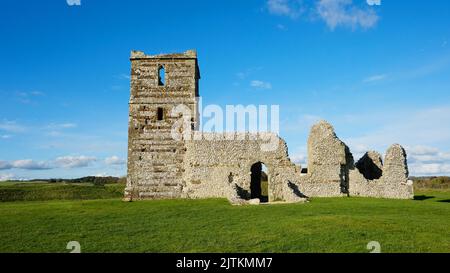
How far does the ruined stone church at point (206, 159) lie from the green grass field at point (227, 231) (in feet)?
24.7

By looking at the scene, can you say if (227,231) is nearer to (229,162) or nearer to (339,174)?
(229,162)

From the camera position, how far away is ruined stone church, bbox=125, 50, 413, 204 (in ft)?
79.9

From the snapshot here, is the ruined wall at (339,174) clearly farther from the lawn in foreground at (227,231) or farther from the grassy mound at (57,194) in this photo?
the grassy mound at (57,194)

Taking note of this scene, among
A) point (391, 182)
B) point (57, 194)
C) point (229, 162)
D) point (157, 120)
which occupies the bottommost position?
point (57, 194)

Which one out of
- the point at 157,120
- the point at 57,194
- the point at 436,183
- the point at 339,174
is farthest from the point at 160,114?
the point at 436,183

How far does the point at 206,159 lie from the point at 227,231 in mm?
13303

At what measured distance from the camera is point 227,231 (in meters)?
11.6

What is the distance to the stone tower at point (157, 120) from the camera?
24828 mm

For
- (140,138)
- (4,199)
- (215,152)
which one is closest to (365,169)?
(215,152)

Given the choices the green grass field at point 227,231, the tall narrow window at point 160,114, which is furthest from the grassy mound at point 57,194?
the green grass field at point 227,231

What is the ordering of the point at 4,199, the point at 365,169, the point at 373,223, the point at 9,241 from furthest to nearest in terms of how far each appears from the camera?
the point at 4,199 → the point at 365,169 → the point at 373,223 → the point at 9,241
